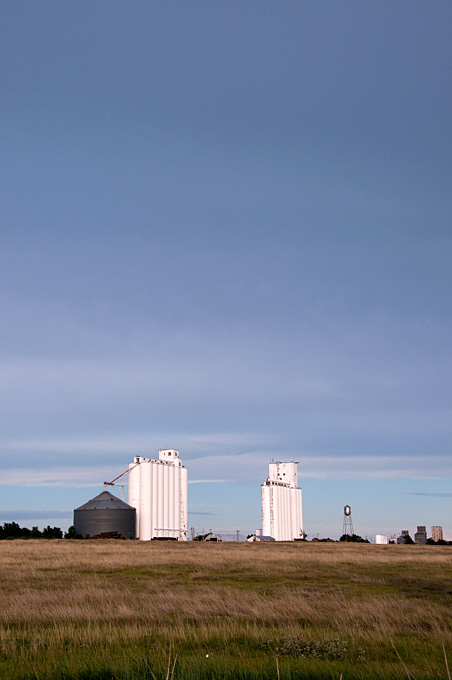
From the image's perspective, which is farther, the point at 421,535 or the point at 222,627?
the point at 421,535

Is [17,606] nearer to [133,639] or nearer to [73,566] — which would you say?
[133,639]

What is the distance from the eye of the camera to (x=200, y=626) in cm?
1503

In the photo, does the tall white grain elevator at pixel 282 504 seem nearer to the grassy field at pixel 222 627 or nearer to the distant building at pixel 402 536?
the distant building at pixel 402 536

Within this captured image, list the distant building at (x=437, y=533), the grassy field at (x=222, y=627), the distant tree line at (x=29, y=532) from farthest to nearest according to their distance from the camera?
the distant building at (x=437, y=533)
the distant tree line at (x=29, y=532)
the grassy field at (x=222, y=627)

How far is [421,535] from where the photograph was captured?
119000mm

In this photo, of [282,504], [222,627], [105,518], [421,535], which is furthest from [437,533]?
[222,627]

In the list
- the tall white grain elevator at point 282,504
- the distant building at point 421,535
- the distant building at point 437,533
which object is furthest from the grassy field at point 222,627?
the distant building at point 437,533

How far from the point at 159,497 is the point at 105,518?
965cm

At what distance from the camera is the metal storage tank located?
306ft

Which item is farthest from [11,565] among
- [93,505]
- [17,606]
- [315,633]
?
[93,505]

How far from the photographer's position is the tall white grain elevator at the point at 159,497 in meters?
97.9

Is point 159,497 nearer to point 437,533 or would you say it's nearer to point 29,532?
point 29,532

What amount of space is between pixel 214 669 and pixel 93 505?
303 feet

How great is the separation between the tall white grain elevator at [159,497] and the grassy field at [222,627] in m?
69.7
